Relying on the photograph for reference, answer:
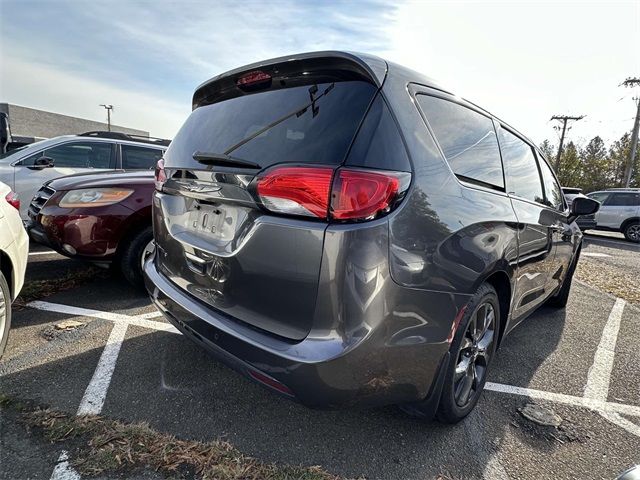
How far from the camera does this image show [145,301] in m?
3.68

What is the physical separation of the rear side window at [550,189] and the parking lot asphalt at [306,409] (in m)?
1.31

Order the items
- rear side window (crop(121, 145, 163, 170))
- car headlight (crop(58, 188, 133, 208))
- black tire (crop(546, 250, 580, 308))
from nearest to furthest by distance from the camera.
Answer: car headlight (crop(58, 188, 133, 208)) → black tire (crop(546, 250, 580, 308)) → rear side window (crop(121, 145, 163, 170))

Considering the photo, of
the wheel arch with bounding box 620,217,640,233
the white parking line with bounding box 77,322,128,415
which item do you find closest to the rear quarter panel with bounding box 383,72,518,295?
the white parking line with bounding box 77,322,128,415

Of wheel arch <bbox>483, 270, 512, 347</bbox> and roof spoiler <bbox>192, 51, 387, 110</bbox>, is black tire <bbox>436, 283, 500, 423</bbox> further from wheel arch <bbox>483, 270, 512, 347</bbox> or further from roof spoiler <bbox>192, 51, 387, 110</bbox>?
roof spoiler <bbox>192, 51, 387, 110</bbox>

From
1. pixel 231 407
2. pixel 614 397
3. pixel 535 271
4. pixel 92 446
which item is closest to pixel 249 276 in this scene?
pixel 231 407

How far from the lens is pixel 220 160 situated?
6.07ft

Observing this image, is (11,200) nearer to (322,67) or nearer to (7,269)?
(7,269)

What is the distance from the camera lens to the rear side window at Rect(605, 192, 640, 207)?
13703 mm

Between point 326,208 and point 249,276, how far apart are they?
1.51 ft

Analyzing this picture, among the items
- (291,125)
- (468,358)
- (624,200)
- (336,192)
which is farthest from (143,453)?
(624,200)

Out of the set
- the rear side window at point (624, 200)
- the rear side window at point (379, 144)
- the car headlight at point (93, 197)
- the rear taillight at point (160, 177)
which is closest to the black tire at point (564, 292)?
the rear side window at point (379, 144)

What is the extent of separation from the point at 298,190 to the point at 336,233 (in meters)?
0.24

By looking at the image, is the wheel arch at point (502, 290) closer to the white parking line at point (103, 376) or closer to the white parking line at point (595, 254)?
the white parking line at point (103, 376)

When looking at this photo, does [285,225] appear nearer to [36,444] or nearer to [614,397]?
[36,444]
